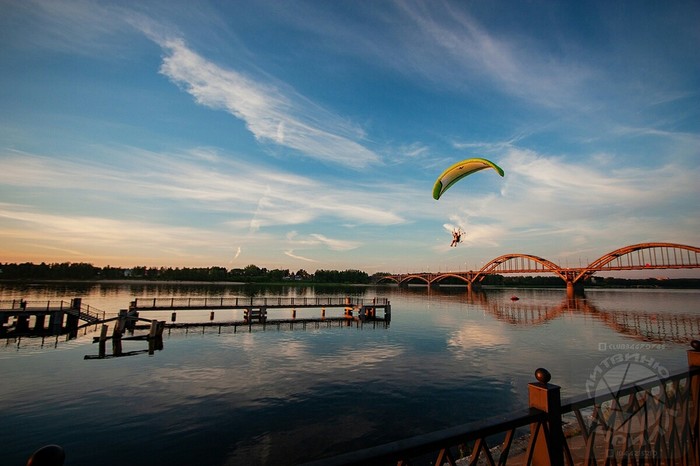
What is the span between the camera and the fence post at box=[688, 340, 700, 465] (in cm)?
554

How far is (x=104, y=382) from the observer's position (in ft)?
73.8

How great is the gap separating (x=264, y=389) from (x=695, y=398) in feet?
66.0

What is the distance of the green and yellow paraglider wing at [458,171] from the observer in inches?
815

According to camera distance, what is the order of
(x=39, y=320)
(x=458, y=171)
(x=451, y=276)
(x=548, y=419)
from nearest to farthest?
(x=548, y=419) < (x=458, y=171) < (x=39, y=320) < (x=451, y=276)

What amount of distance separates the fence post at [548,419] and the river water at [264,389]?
12.0 metres

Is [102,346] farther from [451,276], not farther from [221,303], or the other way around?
[451,276]

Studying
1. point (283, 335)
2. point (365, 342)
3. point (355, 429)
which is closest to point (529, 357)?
point (365, 342)

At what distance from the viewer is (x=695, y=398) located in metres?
5.55

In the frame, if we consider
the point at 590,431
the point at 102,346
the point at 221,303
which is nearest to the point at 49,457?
the point at 590,431

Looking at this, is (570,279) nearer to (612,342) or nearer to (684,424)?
(612,342)

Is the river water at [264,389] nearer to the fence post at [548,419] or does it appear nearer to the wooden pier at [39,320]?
the wooden pier at [39,320]

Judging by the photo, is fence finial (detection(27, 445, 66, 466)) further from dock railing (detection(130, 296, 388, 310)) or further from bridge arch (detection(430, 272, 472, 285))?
bridge arch (detection(430, 272, 472, 285))

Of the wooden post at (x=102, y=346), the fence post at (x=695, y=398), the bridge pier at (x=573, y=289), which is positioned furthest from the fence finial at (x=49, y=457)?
the bridge pier at (x=573, y=289)

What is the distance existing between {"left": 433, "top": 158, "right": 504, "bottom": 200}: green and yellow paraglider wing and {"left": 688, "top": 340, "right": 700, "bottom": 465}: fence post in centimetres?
1577
